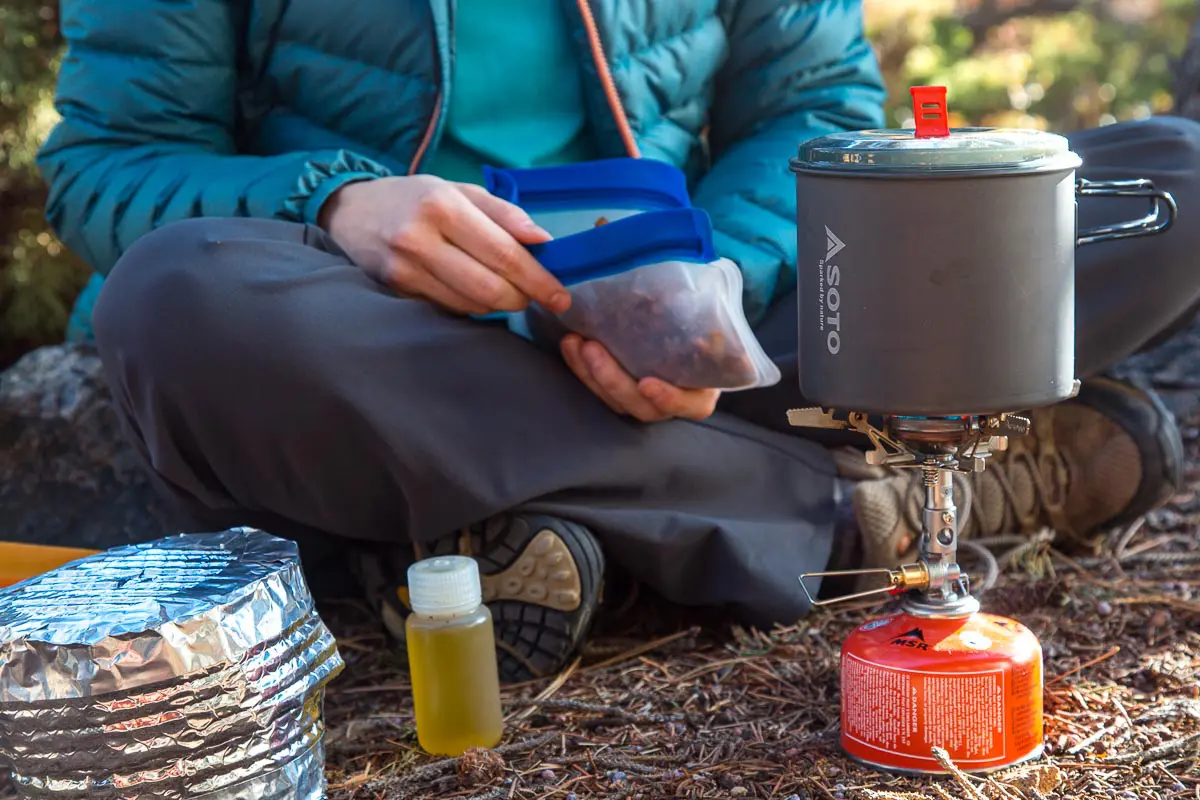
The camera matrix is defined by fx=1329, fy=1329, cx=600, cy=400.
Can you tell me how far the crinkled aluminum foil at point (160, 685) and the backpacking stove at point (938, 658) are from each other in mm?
494

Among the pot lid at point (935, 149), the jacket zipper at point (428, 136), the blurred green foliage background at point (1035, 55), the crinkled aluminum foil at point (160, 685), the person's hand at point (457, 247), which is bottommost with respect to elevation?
the crinkled aluminum foil at point (160, 685)

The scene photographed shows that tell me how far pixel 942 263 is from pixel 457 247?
558mm

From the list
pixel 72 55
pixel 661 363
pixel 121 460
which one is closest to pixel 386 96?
pixel 72 55

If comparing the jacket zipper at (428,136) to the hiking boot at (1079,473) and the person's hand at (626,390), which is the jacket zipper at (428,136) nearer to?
the person's hand at (626,390)

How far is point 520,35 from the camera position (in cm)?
171

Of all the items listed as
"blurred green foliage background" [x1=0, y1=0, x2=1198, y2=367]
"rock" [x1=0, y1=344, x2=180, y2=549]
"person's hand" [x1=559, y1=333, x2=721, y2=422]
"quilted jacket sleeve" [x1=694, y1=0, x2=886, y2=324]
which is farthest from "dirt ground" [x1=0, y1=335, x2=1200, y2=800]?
"blurred green foliage background" [x1=0, y1=0, x2=1198, y2=367]

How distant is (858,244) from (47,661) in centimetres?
→ 72

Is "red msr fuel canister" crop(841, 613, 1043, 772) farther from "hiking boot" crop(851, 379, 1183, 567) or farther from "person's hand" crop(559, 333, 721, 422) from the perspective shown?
"hiking boot" crop(851, 379, 1183, 567)

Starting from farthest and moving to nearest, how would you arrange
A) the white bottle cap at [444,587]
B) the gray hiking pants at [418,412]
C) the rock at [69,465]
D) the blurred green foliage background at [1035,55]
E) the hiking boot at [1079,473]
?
the blurred green foliage background at [1035,55], the rock at [69,465], the hiking boot at [1079,473], the gray hiking pants at [418,412], the white bottle cap at [444,587]

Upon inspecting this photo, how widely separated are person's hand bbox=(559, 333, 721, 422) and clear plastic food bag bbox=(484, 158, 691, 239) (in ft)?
0.45

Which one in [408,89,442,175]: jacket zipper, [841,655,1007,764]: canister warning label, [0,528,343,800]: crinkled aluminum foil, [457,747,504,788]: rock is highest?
[408,89,442,175]: jacket zipper

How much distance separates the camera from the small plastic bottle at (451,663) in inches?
51.5

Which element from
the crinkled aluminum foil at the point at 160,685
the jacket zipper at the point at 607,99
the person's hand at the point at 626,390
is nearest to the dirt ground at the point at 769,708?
the crinkled aluminum foil at the point at 160,685

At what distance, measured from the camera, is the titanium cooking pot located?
41.3 inches
